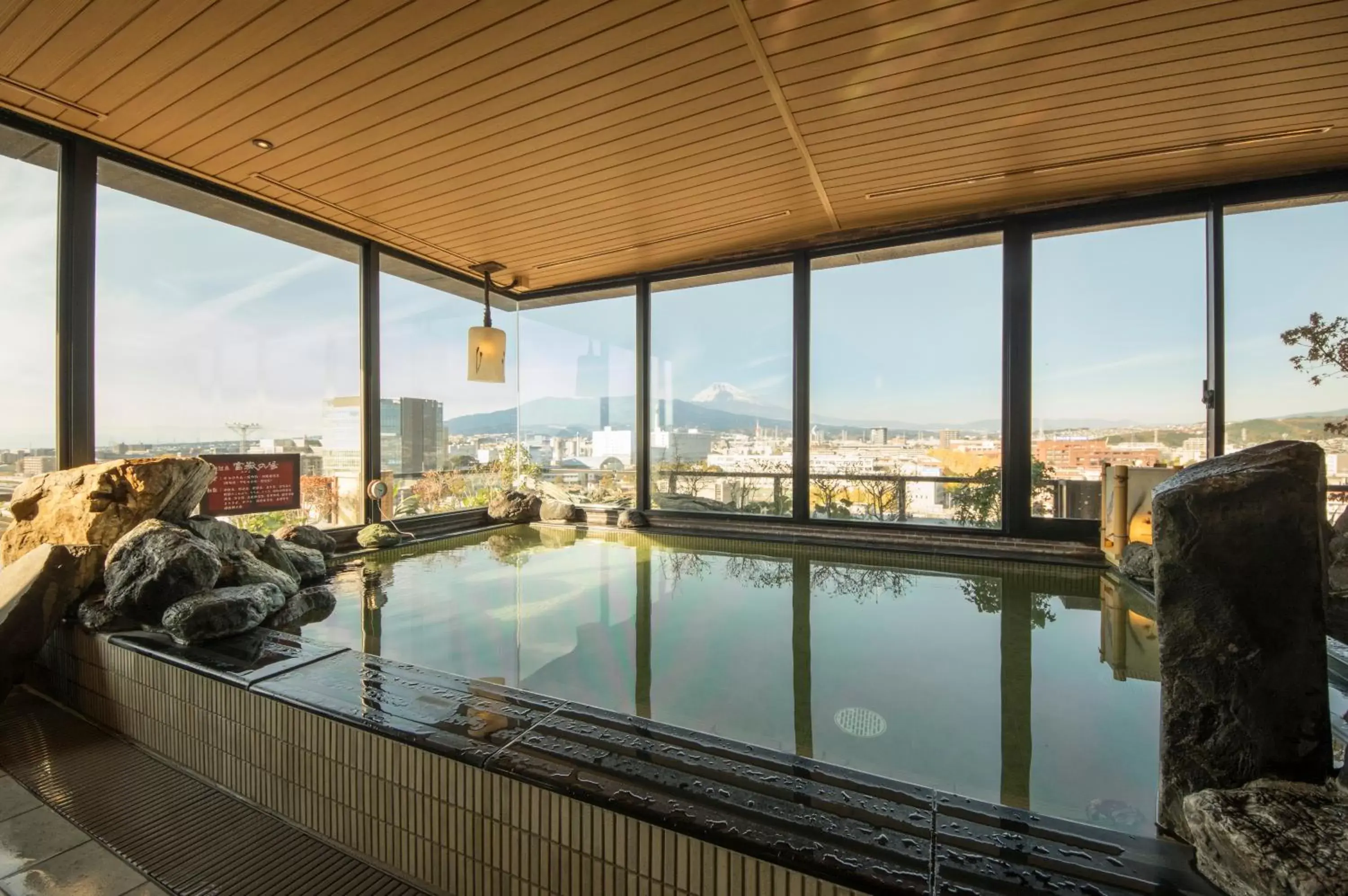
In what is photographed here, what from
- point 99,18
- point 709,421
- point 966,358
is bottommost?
point 709,421

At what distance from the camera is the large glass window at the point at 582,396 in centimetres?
596

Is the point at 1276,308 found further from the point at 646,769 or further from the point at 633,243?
the point at 646,769

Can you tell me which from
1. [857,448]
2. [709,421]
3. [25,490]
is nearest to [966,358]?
[857,448]

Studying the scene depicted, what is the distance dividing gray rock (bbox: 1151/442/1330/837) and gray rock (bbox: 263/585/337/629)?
312 cm

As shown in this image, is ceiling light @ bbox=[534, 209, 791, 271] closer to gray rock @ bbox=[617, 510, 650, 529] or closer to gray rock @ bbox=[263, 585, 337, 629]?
gray rock @ bbox=[617, 510, 650, 529]

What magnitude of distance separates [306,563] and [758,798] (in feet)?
11.2

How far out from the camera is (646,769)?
3.91ft

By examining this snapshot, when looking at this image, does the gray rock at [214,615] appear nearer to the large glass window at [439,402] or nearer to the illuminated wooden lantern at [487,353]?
the large glass window at [439,402]

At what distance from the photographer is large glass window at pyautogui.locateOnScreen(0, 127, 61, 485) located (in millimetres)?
2809

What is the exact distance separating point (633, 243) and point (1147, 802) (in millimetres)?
4641

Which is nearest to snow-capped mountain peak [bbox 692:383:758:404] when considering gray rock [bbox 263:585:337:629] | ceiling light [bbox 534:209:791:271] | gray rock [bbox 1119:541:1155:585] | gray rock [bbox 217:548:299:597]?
ceiling light [bbox 534:209:791:271]

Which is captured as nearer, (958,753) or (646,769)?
(646,769)

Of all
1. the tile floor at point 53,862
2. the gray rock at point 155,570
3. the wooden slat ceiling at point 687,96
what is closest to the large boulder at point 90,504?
the gray rock at point 155,570

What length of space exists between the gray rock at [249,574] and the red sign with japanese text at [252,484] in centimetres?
85
